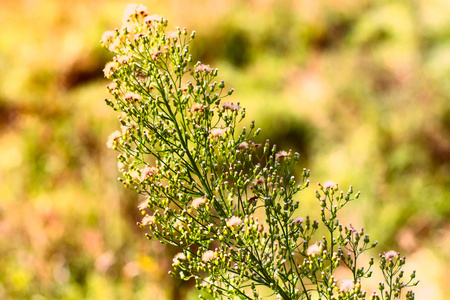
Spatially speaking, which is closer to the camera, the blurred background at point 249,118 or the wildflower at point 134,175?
the wildflower at point 134,175

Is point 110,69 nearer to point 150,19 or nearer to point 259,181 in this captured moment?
point 150,19

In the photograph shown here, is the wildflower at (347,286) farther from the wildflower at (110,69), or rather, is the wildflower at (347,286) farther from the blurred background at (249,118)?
the blurred background at (249,118)

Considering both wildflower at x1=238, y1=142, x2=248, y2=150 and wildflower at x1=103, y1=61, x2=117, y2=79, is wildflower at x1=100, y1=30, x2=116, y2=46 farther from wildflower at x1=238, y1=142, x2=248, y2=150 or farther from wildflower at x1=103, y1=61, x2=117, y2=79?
wildflower at x1=238, y1=142, x2=248, y2=150

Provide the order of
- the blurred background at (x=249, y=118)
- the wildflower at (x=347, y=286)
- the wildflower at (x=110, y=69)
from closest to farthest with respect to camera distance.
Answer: the wildflower at (x=347, y=286) < the wildflower at (x=110, y=69) < the blurred background at (x=249, y=118)

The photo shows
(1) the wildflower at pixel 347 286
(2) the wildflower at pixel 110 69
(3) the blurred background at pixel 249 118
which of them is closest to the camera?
(1) the wildflower at pixel 347 286

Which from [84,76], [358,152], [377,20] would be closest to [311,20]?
[377,20]

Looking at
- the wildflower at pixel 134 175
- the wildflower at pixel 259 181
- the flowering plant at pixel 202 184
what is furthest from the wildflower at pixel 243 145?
the wildflower at pixel 134 175

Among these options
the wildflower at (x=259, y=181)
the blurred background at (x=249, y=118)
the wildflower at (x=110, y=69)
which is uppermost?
the blurred background at (x=249, y=118)

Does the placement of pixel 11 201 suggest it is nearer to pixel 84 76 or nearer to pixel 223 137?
pixel 84 76

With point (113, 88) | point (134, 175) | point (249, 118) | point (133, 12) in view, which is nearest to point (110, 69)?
point (113, 88)

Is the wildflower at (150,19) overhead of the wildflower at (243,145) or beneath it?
overhead
